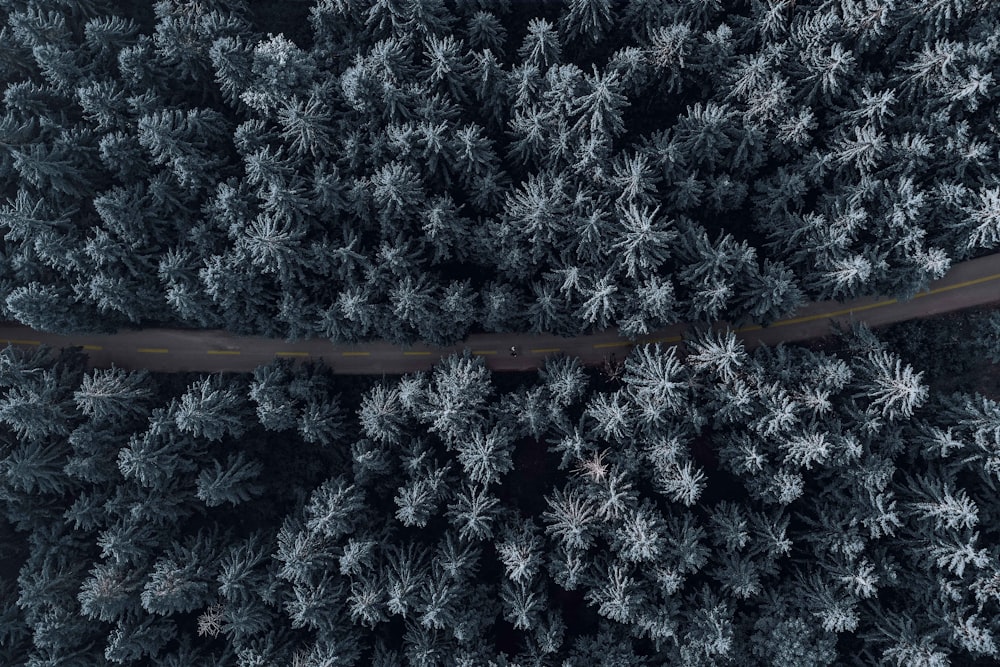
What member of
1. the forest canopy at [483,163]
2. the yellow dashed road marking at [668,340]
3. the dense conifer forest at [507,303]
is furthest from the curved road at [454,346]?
the forest canopy at [483,163]

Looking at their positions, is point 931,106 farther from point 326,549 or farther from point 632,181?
point 326,549

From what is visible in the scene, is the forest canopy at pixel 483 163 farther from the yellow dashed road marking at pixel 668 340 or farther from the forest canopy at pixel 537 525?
the forest canopy at pixel 537 525

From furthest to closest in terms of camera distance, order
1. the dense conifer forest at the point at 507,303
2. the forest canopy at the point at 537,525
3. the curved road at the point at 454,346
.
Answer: the curved road at the point at 454,346 → the dense conifer forest at the point at 507,303 → the forest canopy at the point at 537,525

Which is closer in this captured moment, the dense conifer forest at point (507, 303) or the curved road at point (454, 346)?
the dense conifer forest at point (507, 303)

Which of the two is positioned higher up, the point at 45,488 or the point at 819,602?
the point at 45,488

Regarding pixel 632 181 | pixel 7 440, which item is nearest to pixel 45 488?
pixel 7 440

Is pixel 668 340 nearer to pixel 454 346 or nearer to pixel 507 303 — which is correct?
pixel 507 303

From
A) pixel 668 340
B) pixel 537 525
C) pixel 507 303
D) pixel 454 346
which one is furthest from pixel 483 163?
pixel 537 525
